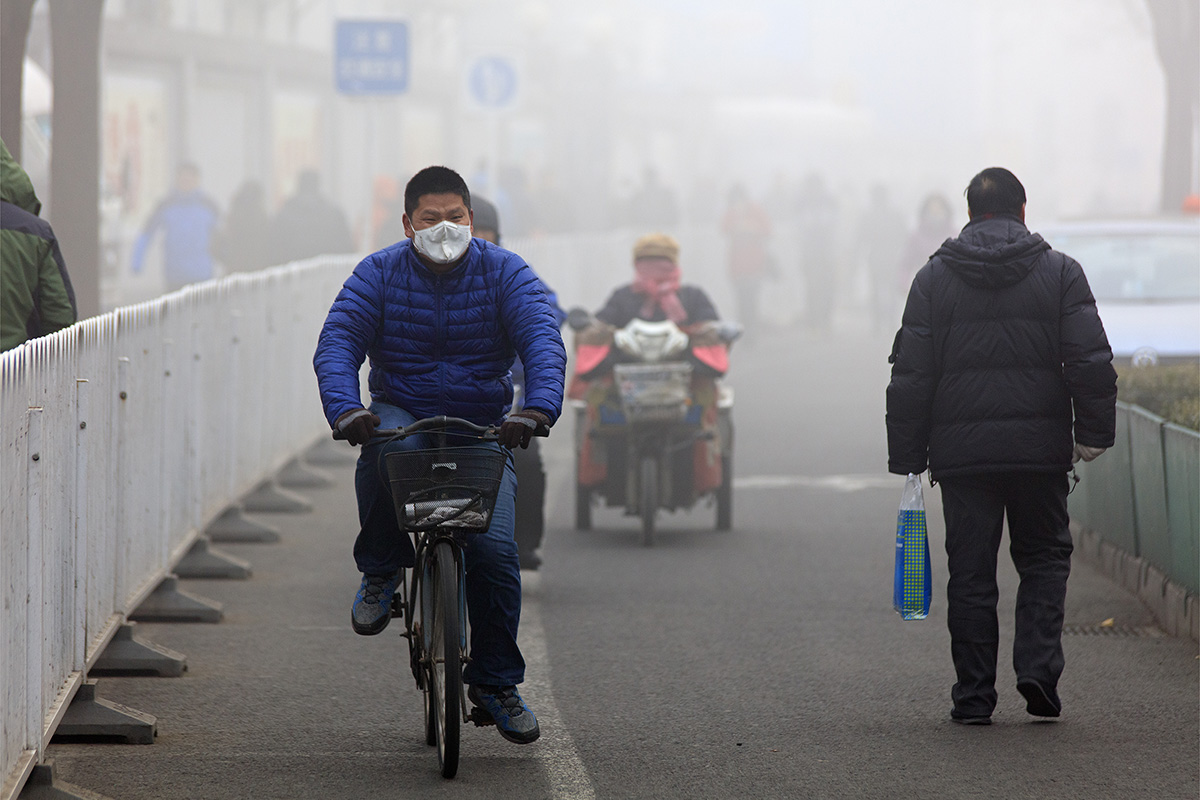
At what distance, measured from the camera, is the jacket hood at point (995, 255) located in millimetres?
6594

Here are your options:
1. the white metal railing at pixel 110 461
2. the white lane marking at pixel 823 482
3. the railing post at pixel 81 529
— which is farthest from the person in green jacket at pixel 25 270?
the white lane marking at pixel 823 482

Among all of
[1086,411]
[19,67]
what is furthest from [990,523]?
[19,67]

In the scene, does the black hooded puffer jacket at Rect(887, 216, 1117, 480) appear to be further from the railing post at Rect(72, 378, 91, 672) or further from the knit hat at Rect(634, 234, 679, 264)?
the knit hat at Rect(634, 234, 679, 264)

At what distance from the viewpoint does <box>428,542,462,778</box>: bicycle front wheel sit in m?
5.63

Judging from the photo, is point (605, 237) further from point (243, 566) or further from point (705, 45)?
point (705, 45)

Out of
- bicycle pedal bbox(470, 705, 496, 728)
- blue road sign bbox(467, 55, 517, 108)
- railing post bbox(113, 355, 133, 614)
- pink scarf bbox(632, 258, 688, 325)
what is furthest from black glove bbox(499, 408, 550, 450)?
blue road sign bbox(467, 55, 517, 108)

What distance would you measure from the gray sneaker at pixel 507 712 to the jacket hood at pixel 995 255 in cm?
199

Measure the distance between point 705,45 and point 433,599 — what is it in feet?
295

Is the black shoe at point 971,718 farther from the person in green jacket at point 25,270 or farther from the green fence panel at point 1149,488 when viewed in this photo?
the person in green jacket at point 25,270

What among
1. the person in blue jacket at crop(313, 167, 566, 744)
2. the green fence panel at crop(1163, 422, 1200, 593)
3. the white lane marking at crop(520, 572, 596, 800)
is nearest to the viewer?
the white lane marking at crop(520, 572, 596, 800)

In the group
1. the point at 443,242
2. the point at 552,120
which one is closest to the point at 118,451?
the point at 443,242

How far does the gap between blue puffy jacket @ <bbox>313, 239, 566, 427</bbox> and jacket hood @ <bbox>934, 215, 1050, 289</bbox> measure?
1.45 meters

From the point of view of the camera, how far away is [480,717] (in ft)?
20.0

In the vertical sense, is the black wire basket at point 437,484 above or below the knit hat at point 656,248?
below
